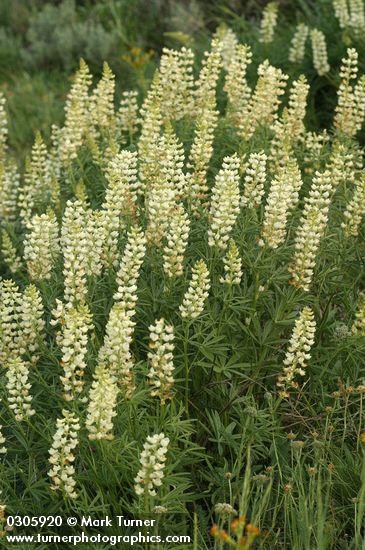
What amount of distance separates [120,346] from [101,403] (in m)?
0.25

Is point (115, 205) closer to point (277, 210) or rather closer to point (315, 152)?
point (277, 210)

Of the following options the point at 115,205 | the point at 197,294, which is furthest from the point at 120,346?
the point at 115,205

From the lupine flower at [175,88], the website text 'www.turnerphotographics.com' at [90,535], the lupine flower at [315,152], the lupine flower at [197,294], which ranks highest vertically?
the lupine flower at [175,88]

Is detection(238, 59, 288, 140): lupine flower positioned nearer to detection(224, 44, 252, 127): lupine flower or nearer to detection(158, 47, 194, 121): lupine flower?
detection(224, 44, 252, 127): lupine flower

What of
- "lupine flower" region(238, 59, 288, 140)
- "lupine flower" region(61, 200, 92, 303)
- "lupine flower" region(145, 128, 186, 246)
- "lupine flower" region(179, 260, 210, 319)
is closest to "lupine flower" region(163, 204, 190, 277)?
"lupine flower" region(145, 128, 186, 246)

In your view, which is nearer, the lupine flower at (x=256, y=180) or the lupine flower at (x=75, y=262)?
the lupine flower at (x=75, y=262)

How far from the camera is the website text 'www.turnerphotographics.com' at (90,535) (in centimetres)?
339

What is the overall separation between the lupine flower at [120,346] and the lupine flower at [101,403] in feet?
0.36

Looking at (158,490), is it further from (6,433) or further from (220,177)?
(220,177)

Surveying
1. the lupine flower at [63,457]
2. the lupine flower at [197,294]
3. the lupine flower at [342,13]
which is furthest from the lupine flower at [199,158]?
the lupine flower at [342,13]

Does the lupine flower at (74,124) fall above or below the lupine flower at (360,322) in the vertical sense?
above

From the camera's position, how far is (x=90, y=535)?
137 inches

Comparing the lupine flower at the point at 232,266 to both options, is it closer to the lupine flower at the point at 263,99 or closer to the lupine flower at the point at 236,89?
the lupine flower at the point at 263,99

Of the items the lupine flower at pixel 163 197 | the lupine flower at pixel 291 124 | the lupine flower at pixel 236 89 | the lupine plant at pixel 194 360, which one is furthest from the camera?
the lupine flower at pixel 236 89
